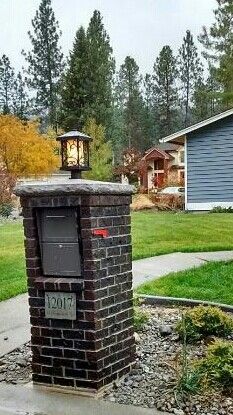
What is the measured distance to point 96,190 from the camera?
3506 mm

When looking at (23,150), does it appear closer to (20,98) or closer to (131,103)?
(20,98)

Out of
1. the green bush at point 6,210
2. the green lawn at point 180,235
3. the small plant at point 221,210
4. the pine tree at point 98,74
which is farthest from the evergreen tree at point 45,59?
the green lawn at point 180,235

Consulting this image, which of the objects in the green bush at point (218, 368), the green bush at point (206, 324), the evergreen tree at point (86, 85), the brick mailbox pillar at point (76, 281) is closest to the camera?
the green bush at point (218, 368)

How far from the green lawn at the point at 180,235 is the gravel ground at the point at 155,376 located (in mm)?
3982

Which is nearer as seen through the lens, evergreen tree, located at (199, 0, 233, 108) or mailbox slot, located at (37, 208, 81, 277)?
mailbox slot, located at (37, 208, 81, 277)

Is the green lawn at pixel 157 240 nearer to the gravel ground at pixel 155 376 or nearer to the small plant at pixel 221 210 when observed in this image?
the gravel ground at pixel 155 376

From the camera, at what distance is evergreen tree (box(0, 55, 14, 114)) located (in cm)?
4891

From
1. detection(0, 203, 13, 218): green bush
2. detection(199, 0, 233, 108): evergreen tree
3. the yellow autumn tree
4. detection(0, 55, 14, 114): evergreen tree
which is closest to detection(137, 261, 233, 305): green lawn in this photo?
detection(0, 203, 13, 218): green bush

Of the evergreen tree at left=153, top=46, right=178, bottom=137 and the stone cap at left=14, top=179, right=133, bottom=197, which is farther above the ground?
the evergreen tree at left=153, top=46, right=178, bottom=137

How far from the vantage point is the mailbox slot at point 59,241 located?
141 inches

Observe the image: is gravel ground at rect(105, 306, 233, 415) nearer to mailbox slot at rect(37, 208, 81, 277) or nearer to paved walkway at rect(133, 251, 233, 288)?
mailbox slot at rect(37, 208, 81, 277)

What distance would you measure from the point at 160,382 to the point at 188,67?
1896 inches

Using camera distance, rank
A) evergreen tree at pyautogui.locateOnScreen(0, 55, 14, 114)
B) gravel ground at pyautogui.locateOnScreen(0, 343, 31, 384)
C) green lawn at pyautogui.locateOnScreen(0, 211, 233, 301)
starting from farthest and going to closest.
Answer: evergreen tree at pyautogui.locateOnScreen(0, 55, 14, 114)
green lawn at pyautogui.locateOnScreen(0, 211, 233, 301)
gravel ground at pyautogui.locateOnScreen(0, 343, 31, 384)

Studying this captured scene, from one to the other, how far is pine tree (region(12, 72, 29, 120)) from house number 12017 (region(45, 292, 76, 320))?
43.3m
